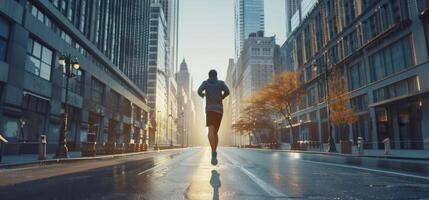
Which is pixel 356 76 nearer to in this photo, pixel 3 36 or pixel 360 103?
pixel 360 103

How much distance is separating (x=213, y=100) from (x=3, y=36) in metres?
21.6

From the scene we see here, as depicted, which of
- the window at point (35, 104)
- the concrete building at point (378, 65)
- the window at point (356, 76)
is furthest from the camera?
the window at point (356, 76)

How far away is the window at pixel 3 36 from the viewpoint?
23.6 metres

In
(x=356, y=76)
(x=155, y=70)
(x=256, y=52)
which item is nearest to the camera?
(x=356, y=76)

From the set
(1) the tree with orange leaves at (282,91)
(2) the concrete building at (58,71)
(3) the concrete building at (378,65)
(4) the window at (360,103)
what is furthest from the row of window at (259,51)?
(4) the window at (360,103)

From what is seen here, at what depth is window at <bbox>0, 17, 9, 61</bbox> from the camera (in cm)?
2357

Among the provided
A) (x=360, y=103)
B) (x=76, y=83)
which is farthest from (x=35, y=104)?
(x=360, y=103)

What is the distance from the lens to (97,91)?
45.6m

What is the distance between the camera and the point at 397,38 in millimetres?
33531

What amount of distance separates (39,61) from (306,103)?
48.3m

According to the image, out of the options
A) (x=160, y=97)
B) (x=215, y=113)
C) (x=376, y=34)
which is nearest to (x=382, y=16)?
(x=376, y=34)

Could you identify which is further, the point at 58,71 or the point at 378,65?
the point at 378,65

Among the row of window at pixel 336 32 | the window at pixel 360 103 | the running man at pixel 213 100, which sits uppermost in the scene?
the row of window at pixel 336 32

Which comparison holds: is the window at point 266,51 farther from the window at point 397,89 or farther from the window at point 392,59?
the window at point 397,89
